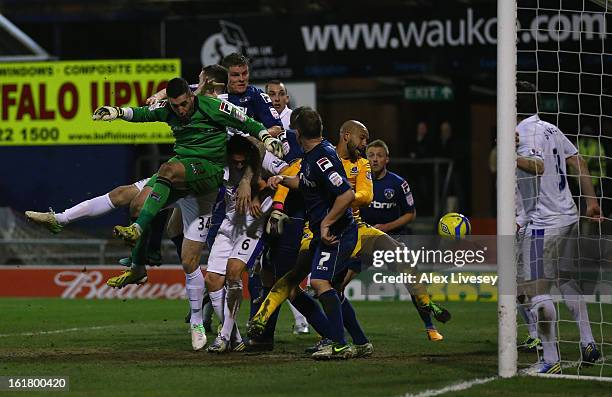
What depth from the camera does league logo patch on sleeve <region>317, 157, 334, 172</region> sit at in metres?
10.3

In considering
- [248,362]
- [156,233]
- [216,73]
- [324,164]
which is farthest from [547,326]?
[156,233]

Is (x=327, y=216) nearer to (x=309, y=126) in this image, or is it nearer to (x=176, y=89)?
(x=309, y=126)

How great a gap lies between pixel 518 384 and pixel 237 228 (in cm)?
343

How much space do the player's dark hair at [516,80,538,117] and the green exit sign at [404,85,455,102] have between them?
11.2 metres

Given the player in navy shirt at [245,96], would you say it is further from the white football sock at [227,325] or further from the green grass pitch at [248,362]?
the green grass pitch at [248,362]

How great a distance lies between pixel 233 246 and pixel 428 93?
1136 cm

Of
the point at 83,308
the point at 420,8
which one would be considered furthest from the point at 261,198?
the point at 420,8

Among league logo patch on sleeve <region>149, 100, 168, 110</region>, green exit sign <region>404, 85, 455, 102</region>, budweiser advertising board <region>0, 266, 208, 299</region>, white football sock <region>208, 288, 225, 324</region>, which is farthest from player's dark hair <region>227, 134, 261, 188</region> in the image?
green exit sign <region>404, 85, 455, 102</region>

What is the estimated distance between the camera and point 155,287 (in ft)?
66.8

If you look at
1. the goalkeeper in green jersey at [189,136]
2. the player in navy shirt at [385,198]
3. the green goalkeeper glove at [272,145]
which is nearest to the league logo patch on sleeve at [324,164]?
the green goalkeeper glove at [272,145]

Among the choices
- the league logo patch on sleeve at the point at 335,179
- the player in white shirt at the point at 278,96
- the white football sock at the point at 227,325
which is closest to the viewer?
the league logo patch on sleeve at the point at 335,179

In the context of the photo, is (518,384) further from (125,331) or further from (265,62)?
(265,62)

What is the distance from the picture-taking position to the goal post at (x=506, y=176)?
363 inches

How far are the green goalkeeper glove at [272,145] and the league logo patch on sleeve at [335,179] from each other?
62 cm
